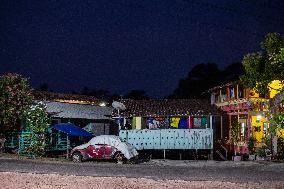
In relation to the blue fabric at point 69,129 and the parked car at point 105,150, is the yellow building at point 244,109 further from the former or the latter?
the blue fabric at point 69,129

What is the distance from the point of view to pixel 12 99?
28453mm

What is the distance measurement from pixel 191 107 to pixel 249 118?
4831mm

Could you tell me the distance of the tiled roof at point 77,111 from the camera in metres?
32.3

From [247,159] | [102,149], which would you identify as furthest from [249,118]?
[102,149]

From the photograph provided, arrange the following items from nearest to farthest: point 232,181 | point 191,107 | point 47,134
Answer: point 232,181 → point 47,134 → point 191,107

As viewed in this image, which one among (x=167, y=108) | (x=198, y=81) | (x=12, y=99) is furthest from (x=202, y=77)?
(x=12, y=99)

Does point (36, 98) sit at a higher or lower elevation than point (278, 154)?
higher

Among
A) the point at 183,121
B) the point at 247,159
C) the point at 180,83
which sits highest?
the point at 180,83

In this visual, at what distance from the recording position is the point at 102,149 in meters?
23.3

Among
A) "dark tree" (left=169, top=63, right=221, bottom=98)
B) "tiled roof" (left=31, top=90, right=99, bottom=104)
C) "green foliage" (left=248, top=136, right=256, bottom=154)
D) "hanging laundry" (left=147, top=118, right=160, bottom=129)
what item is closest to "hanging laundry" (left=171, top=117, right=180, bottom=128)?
"hanging laundry" (left=147, top=118, right=160, bottom=129)

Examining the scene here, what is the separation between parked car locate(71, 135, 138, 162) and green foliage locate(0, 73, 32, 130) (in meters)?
7.01

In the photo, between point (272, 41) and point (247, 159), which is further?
point (247, 159)

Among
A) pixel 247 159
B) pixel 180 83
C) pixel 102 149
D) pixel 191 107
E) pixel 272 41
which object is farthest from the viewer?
pixel 180 83

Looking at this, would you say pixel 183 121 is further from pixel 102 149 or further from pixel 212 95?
pixel 102 149
